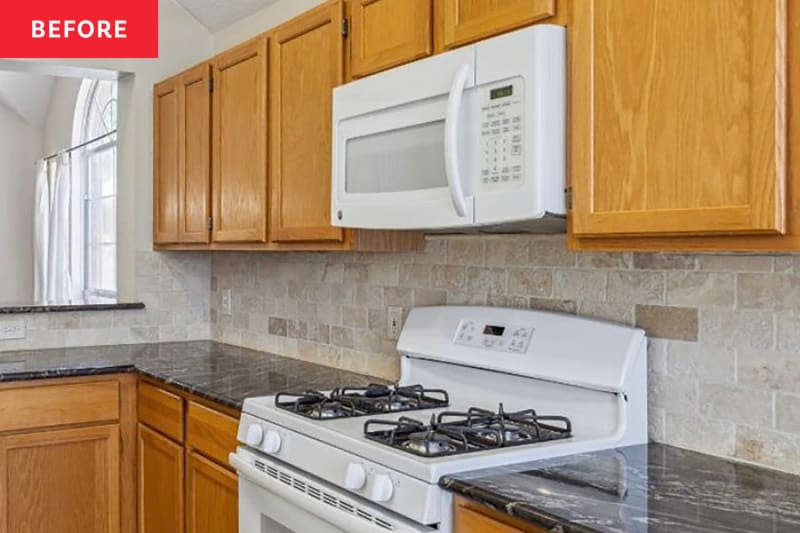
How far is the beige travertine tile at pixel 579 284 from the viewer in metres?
A: 2.15

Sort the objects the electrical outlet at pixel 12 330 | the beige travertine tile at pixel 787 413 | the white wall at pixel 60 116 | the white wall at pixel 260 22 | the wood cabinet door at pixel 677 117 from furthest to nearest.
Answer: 1. the white wall at pixel 60 116
2. the electrical outlet at pixel 12 330
3. the white wall at pixel 260 22
4. the beige travertine tile at pixel 787 413
5. the wood cabinet door at pixel 677 117

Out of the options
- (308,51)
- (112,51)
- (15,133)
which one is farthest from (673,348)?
(15,133)

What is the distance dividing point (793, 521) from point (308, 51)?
2007 millimetres

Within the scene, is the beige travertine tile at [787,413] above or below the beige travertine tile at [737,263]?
below

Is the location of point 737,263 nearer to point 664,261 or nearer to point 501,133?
point 664,261

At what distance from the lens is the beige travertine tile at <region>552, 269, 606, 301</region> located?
7.04 ft

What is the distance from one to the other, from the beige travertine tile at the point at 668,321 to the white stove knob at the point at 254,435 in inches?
40.1

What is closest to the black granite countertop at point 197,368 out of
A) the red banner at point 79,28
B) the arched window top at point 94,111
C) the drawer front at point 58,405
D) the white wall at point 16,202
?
the drawer front at point 58,405

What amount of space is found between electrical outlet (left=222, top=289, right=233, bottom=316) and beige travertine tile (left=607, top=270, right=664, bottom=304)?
2366mm

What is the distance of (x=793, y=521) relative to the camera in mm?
1422

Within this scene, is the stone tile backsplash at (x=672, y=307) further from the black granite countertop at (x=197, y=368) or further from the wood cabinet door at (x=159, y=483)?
the wood cabinet door at (x=159, y=483)

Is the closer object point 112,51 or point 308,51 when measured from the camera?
point 308,51

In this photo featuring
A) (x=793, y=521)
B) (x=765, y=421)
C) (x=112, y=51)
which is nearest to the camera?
(x=793, y=521)

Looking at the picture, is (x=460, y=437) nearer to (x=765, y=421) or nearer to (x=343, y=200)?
(x=765, y=421)
